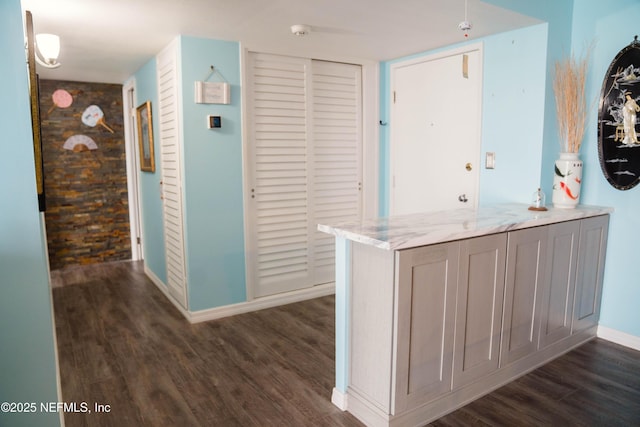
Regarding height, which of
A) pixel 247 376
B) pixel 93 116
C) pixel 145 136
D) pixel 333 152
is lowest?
pixel 247 376

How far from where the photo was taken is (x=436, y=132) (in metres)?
3.59

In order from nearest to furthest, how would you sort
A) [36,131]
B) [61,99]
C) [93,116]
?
1. [36,131]
2. [61,99]
3. [93,116]

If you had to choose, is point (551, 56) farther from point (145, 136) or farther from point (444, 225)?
point (145, 136)

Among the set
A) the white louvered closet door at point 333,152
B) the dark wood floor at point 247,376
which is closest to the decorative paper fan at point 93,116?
the dark wood floor at point 247,376

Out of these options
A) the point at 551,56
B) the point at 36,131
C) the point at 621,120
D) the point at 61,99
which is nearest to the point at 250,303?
the point at 36,131

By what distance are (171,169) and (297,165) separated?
3.45ft

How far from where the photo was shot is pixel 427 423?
208cm

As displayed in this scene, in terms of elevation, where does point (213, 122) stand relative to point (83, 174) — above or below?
above

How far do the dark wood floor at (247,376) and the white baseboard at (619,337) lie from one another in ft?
0.26

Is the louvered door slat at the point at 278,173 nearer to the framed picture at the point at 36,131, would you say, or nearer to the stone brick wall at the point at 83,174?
the framed picture at the point at 36,131

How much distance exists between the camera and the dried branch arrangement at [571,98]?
111 inches

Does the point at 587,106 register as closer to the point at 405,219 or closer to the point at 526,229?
the point at 526,229

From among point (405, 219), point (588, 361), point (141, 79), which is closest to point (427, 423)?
point (405, 219)

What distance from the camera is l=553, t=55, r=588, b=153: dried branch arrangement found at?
2822 mm
